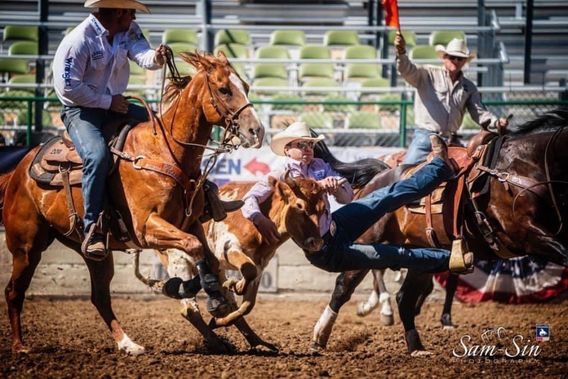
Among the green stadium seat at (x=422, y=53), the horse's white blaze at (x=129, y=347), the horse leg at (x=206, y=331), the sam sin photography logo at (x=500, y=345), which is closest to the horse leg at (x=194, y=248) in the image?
the horse leg at (x=206, y=331)

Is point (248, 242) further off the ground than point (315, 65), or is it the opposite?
point (315, 65)

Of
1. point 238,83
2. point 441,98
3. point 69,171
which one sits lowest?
point 69,171

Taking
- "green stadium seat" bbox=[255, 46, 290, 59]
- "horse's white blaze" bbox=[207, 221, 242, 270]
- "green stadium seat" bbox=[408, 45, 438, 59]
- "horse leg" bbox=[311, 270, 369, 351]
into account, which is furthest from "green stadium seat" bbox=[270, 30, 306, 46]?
"horse leg" bbox=[311, 270, 369, 351]

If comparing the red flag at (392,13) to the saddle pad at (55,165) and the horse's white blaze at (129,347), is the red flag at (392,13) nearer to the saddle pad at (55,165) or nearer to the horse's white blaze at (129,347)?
the saddle pad at (55,165)

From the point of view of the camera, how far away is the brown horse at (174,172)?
6059 mm

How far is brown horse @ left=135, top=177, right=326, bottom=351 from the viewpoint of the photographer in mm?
6250

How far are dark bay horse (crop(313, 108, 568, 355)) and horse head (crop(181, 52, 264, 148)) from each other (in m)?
1.92

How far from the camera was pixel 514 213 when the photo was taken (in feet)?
22.9

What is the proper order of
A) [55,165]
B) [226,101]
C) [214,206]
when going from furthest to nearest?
1. [55,165]
2. [214,206]
3. [226,101]

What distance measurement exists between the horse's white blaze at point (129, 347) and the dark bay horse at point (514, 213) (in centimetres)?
143

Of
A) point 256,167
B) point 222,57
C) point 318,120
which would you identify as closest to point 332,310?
point 222,57

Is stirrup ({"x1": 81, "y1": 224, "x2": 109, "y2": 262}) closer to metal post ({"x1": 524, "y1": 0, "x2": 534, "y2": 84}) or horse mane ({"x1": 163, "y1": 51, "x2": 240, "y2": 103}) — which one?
A: horse mane ({"x1": 163, "y1": 51, "x2": 240, "y2": 103})

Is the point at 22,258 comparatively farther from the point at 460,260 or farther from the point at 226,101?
the point at 460,260

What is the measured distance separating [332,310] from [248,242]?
92 centimetres
